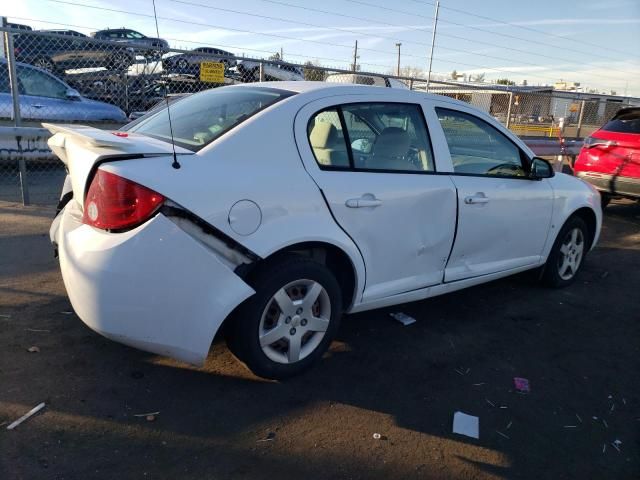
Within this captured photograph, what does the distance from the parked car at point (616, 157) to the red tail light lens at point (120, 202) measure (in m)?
7.42

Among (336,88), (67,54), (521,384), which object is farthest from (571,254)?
(67,54)

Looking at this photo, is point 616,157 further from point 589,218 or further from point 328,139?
point 328,139

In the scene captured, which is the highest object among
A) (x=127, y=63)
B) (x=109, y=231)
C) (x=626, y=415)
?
(x=127, y=63)

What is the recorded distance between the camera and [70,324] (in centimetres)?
351

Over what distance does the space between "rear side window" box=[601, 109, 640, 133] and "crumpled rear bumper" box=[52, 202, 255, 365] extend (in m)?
7.37

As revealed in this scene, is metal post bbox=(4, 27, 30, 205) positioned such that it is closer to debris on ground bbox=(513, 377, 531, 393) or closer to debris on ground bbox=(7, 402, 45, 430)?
debris on ground bbox=(7, 402, 45, 430)

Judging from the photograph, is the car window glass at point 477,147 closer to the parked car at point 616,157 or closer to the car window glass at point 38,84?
the parked car at point 616,157

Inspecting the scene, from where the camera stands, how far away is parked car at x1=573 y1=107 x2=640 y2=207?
24.7 ft

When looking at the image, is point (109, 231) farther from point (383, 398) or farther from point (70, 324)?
point (383, 398)

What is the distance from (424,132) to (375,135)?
0.40m

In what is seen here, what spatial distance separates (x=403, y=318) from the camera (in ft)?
13.2

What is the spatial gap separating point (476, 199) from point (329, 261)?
1.26 metres

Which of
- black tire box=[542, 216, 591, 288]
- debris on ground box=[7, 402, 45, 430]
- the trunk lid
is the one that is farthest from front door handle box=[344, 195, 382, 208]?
black tire box=[542, 216, 591, 288]

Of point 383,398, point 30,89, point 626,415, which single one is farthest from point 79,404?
point 30,89
